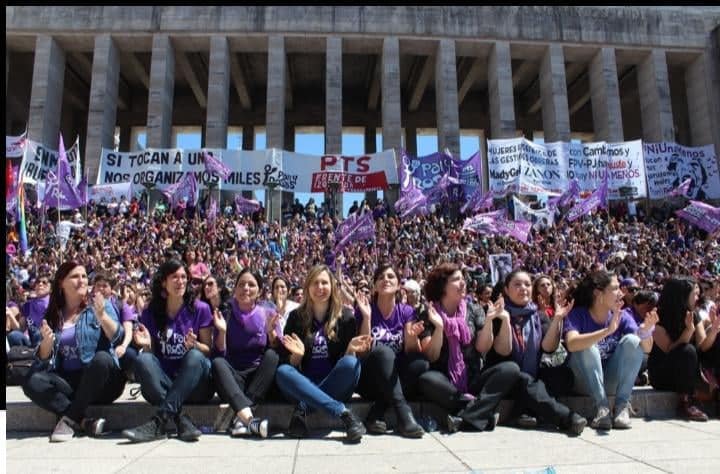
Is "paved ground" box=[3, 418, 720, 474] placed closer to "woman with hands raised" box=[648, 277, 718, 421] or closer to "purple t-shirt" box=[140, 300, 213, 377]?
"woman with hands raised" box=[648, 277, 718, 421]

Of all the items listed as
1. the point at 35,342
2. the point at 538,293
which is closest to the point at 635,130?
the point at 538,293

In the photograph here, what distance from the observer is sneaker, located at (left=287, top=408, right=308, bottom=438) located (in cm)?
454

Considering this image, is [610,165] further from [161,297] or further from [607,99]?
[161,297]

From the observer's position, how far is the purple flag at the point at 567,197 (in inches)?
922

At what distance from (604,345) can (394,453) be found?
2.66 meters

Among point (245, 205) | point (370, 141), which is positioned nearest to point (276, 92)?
point (245, 205)

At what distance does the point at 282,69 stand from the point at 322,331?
26804 mm

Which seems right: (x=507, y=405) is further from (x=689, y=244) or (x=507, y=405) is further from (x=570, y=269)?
(x=689, y=244)

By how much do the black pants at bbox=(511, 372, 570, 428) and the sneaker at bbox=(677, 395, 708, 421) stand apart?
133cm

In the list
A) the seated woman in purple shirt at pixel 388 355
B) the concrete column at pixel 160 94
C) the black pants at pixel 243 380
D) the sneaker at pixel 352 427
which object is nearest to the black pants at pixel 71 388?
the black pants at pixel 243 380

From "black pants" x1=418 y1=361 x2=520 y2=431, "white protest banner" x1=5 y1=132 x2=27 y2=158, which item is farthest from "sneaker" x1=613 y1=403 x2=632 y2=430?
"white protest banner" x1=5 y1=132 x2=27 y2=158

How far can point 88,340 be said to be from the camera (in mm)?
4730

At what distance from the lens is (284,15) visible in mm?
29547

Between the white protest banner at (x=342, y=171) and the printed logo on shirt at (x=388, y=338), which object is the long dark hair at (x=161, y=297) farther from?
the white protest banner at (x=342, y=171)
